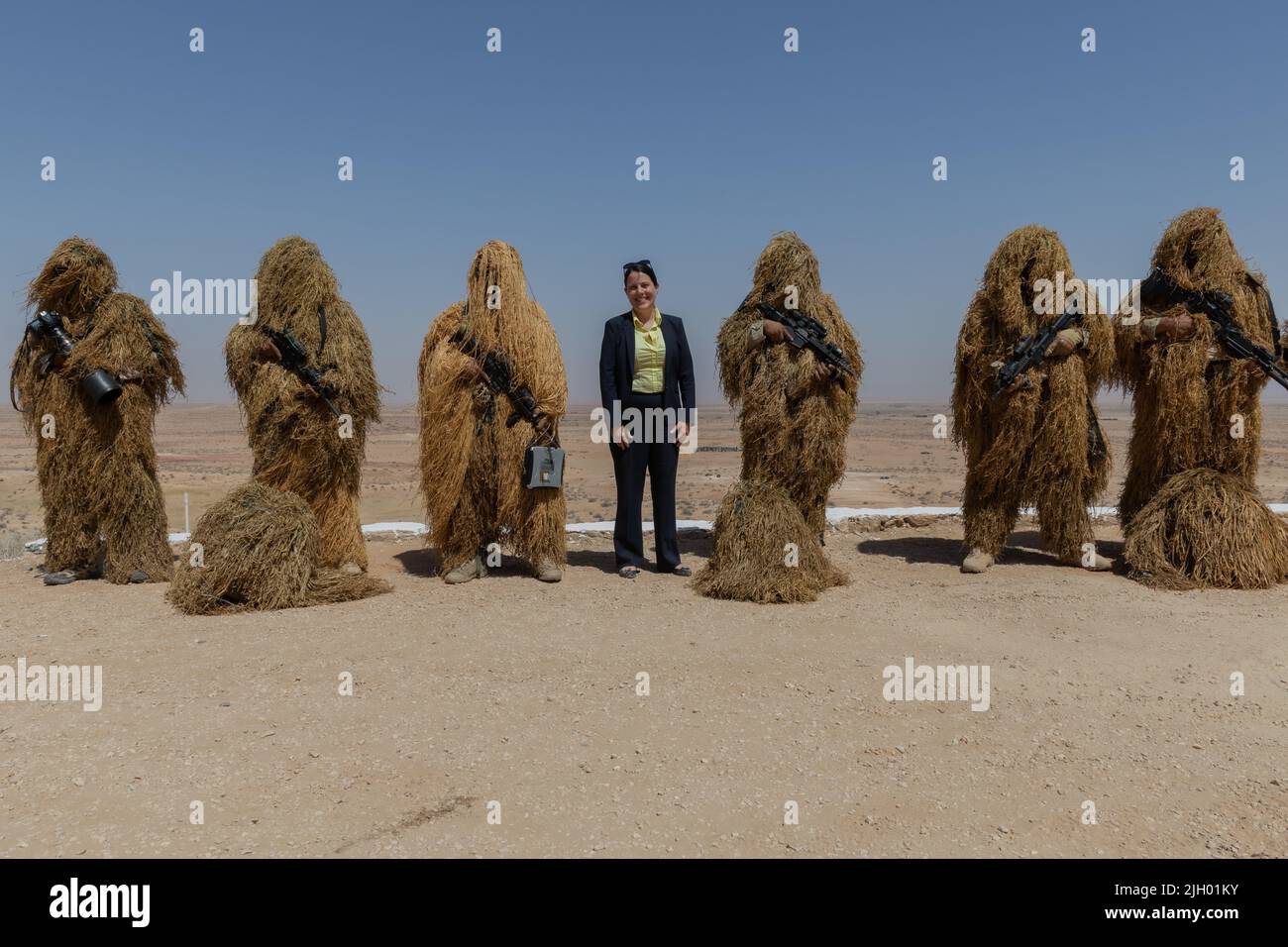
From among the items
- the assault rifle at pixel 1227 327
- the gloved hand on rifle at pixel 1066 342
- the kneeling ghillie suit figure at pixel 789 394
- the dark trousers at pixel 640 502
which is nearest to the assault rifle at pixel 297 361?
the dark trousers at pixel 640 502

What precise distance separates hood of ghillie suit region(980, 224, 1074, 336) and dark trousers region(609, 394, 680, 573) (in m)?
2.78

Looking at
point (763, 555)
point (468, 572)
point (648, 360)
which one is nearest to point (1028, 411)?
point (763, 555)

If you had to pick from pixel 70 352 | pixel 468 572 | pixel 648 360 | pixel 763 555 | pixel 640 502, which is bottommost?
pixel 468 572

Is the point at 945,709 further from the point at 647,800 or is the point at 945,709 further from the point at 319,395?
the point at 319,395

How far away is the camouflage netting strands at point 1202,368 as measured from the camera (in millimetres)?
6113

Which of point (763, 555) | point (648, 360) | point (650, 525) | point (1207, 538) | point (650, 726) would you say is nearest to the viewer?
point (650, 726)

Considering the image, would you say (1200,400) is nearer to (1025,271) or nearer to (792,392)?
(1025,271)

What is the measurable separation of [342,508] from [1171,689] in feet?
17.8

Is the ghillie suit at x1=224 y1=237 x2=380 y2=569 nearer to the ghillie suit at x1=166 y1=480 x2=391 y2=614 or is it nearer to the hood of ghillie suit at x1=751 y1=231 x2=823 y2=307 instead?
the ghillie suit at x1=166 y1=480 x2=391 y2=614

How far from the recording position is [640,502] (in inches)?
255

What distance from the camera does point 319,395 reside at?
5.95 metres

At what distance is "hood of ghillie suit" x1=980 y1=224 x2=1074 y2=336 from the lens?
6180 millimetres

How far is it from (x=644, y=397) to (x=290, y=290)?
8.98ft

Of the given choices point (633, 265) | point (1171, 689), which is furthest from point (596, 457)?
point (1171, 689)
